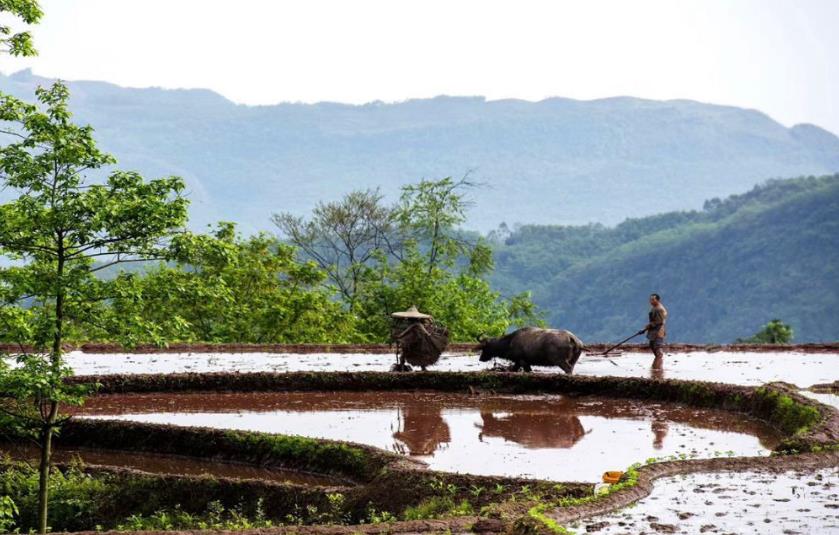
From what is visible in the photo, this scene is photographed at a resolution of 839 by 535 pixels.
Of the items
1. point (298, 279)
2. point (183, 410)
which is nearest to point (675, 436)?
point (183, 410)

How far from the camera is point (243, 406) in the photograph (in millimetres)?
24328

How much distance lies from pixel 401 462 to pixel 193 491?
2920mm

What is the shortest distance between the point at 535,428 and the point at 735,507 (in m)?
8.45

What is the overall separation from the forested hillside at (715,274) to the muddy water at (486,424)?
85.6 metres

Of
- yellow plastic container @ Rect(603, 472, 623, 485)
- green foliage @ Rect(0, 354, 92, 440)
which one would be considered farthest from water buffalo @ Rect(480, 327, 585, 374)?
green foliage @ Rect(0, 354, 92, 440)

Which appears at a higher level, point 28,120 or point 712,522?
point 28,120

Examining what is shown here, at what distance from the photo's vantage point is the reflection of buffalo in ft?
64.5

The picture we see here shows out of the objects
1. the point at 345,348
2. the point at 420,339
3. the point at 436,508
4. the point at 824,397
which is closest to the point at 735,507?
the point at 436,508

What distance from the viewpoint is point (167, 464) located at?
19781 millimetres

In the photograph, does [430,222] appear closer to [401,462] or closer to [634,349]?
[634,349]

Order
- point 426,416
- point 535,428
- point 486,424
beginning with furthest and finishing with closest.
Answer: point 426,416 < point 486,424 < point 535,428

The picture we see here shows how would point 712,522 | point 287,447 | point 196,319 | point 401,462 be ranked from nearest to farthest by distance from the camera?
1. point 712,522
2. point 401,462
3. point 287,447
4. point 196,319

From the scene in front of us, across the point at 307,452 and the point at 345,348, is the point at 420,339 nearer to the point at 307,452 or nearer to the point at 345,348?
the point at 307,452

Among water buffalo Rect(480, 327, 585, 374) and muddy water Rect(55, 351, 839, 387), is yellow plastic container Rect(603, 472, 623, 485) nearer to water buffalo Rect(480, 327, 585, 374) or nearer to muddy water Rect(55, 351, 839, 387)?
water buffalo Rect(480, 327, 585, 374)
